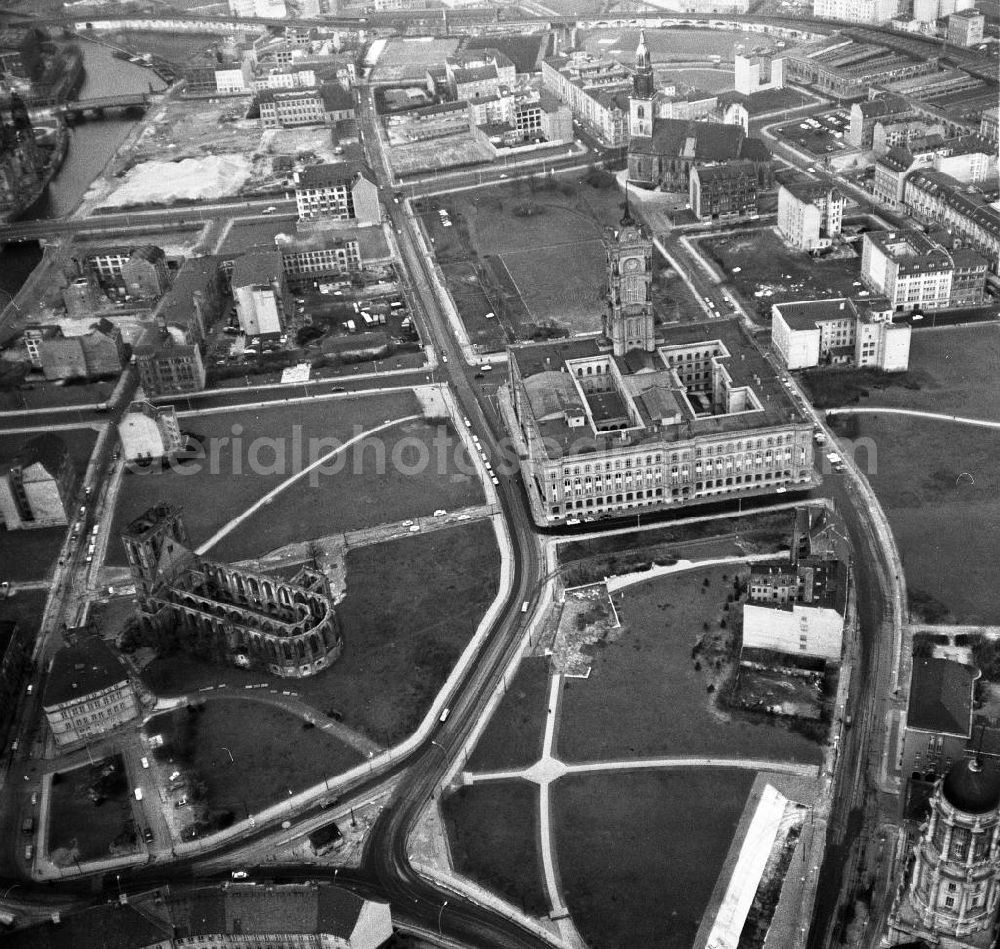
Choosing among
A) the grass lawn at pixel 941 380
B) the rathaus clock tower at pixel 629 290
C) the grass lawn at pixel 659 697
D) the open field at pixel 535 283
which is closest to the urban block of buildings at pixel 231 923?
the grass lawn at pixel 659 697

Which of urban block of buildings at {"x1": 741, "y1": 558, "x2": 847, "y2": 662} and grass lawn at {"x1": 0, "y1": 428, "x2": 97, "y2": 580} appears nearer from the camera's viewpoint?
urban block of buildings at {"x1": 741, "y1": 558, "x2": 847, "y2": 662}

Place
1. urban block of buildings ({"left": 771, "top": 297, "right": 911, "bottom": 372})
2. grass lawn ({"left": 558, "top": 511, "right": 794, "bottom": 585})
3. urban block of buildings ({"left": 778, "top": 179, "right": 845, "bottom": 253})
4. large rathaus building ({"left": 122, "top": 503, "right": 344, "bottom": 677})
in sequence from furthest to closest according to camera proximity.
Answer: urban block of buildings ({"left": 778, "top": 179, "right": 845, "bottom": 253})
urban block of buildings ({"left": 771, "top": 297, "right": 911, "bottom": 372})
grass lawn ({"left": 558, "top": 511, "right": 794, "bottom": 585})
large rathaus building ({"left": 122, "top": 503, "right": 344, "bottom": 677})

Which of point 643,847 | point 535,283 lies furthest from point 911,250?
point 643,847

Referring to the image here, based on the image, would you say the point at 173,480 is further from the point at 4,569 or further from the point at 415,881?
the point at 415,881

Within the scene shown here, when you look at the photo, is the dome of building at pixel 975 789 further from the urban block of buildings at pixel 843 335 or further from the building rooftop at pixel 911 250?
the building rooftop at pixel 911 250

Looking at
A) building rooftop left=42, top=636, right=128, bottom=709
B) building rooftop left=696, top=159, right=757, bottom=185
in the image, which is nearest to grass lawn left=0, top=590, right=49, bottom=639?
building rooftop left=42, top=636, right=128, bottom=709

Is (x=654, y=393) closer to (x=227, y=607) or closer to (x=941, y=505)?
(x=941, y=505)

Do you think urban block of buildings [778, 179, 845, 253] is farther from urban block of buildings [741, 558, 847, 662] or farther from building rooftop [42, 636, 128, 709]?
building rooftop [42, 636, 128, 709]
